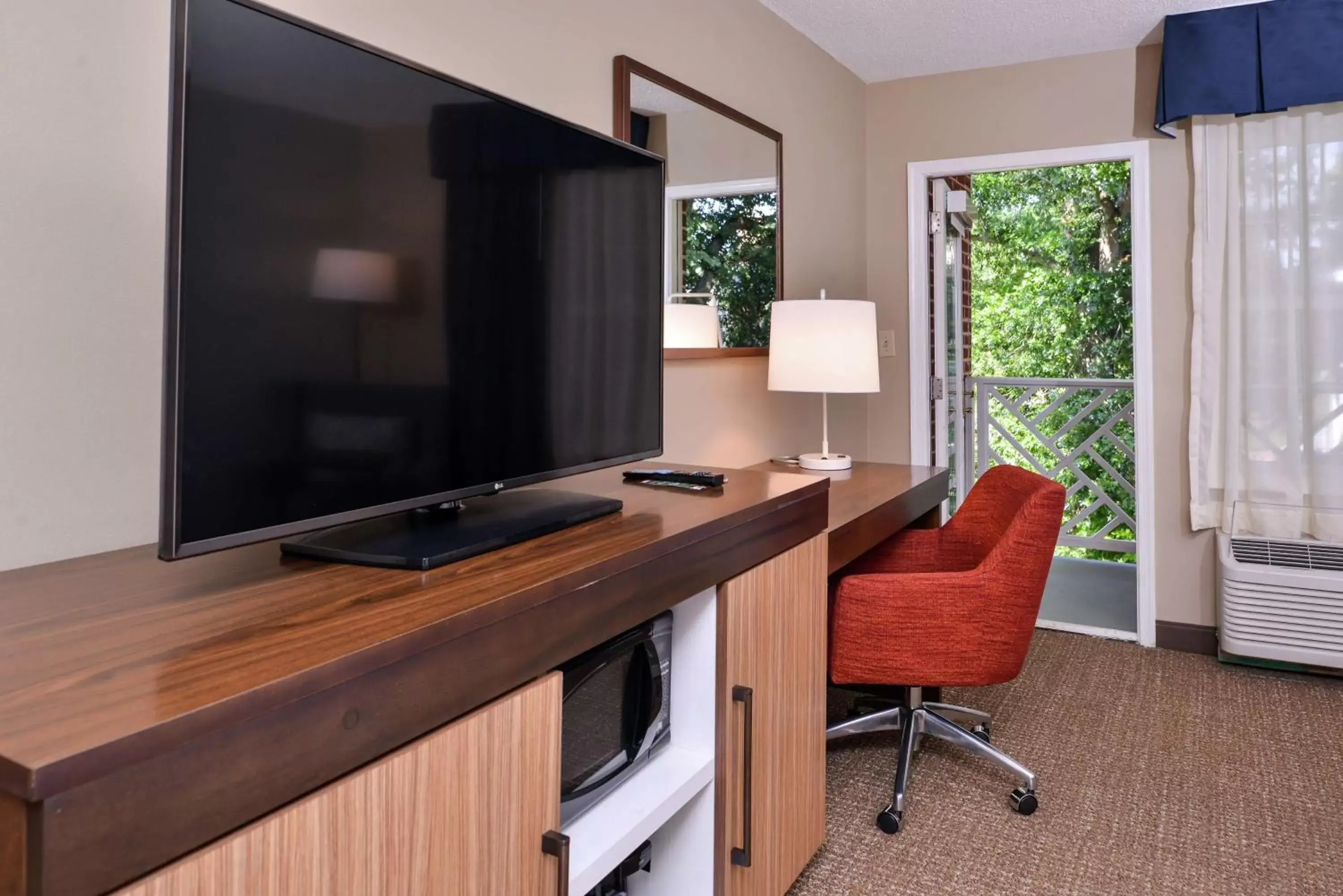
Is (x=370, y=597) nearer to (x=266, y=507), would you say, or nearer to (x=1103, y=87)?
(x=266, y=507)

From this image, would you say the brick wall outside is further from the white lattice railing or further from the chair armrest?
the chair armrest

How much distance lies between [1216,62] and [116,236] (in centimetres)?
326

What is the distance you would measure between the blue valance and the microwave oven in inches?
110

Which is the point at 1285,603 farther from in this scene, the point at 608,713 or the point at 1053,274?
the point at 1053,274

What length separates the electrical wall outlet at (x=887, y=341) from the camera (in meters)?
3.83

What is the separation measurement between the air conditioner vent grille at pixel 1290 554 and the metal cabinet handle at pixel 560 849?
290 centimetres

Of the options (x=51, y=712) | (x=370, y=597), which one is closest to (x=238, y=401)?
(x=370, y=597)

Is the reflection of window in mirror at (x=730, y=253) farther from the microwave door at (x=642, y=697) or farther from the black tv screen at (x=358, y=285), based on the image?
the microwave door at (x=642, y=697)

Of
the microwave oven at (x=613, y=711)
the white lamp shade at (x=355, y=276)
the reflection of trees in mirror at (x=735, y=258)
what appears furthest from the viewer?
the reflection of trees in mirror at (x=735, y=258)

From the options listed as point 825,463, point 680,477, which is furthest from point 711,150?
point 680,477

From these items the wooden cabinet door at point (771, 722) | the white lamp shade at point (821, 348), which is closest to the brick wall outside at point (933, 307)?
the white lamp shade at point (821, 348)

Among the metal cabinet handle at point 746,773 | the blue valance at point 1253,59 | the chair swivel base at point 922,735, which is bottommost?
the chair swivel base at point 922,735

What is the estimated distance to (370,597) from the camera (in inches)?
37.5

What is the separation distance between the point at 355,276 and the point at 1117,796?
2.13 meters
